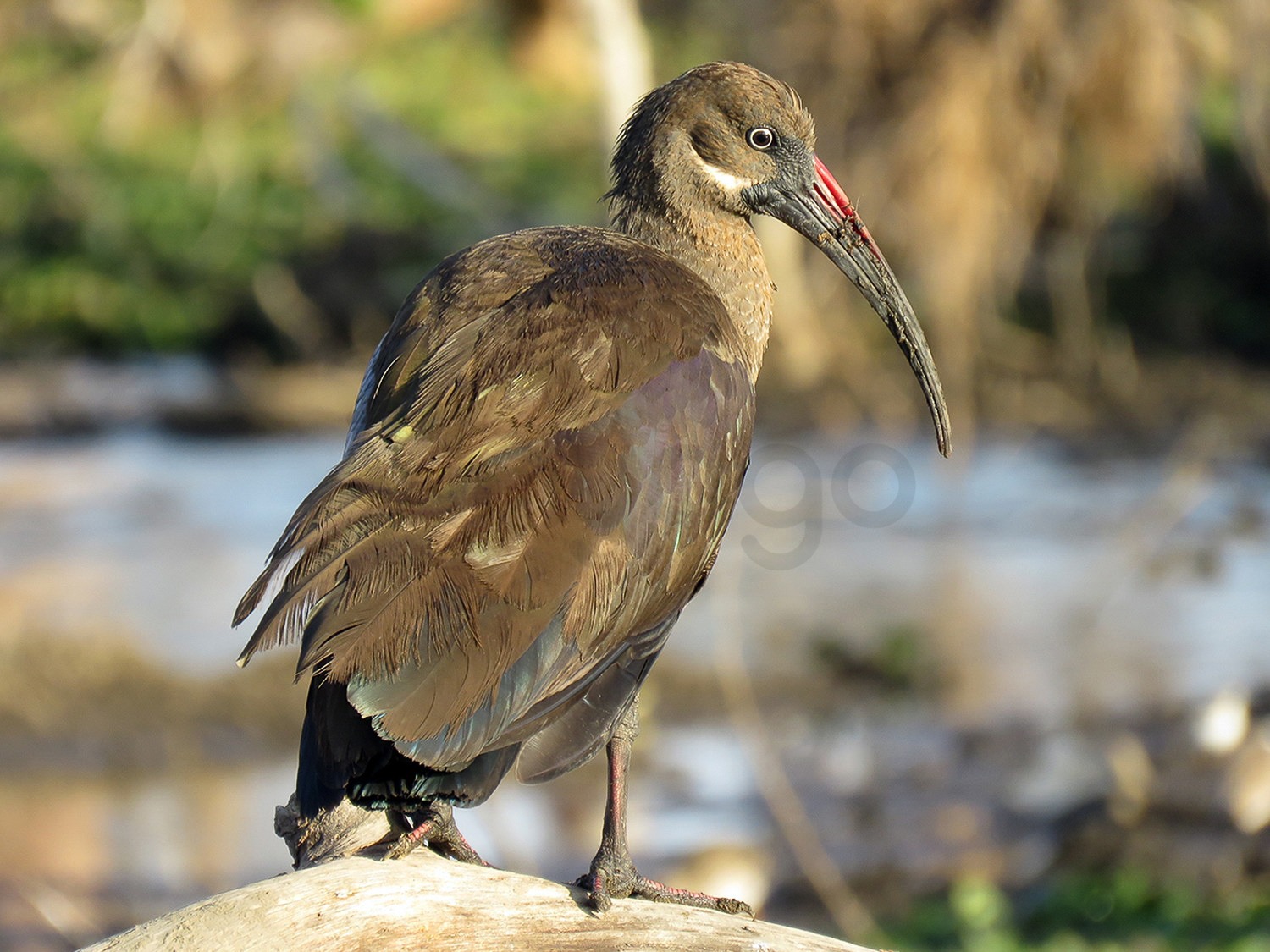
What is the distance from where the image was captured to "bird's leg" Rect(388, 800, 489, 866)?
11.8 feet

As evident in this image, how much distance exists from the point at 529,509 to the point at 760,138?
1.43m

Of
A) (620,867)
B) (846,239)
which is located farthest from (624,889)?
(846,239)

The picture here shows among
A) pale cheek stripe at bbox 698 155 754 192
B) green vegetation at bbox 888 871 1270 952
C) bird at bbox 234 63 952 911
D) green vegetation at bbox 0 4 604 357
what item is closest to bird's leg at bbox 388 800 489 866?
bird at bbox 234 63 952 911

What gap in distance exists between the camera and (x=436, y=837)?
3.82 m

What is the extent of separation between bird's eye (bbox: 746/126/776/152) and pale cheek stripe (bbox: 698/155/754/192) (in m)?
0.09

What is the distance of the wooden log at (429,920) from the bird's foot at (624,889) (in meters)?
0.03

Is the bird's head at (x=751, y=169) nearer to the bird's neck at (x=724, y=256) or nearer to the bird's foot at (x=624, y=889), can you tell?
the bird's neck at (x=724, y=256)

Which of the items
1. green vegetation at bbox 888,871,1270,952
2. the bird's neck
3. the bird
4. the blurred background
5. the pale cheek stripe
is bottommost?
the bird

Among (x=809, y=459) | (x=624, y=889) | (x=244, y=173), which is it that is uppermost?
(x=244, y=173)

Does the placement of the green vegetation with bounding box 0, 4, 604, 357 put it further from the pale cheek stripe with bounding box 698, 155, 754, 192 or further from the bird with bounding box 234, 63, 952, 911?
the bird with bounding box 234, 63, 952, 911

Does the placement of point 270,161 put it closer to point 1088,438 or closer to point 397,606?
point 1088,438

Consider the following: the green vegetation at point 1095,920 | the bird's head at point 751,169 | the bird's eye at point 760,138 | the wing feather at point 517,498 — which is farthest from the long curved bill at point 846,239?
the green vegetation at point 1095,920

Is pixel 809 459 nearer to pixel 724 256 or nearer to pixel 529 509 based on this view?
pixel 724 256

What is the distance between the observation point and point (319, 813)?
3531 mm
